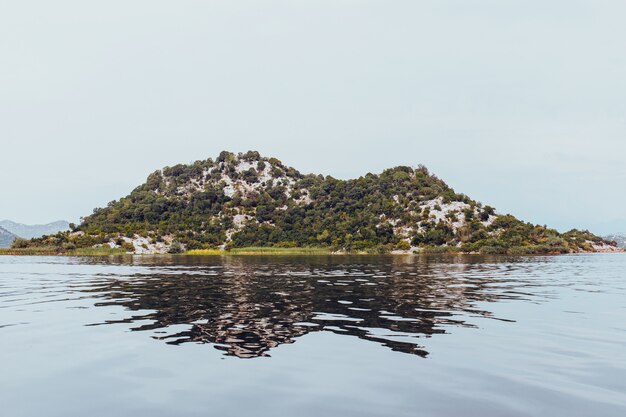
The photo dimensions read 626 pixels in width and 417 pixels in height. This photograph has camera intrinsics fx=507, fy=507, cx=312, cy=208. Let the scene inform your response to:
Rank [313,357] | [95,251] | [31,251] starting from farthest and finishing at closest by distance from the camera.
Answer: [31,251], [95,251], [313,357]

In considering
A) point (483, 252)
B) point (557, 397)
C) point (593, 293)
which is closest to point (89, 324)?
point (557, 397)

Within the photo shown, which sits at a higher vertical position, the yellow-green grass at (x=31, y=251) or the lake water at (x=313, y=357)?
the yellow-green grass at (x=31, y=251)

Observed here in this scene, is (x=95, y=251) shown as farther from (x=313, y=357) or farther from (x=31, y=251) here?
(x=313, y=357)

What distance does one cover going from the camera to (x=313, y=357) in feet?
55.7

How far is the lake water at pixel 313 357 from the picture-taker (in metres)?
12.3

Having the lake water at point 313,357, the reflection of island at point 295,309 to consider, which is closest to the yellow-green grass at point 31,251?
the reflection of island at point 295,309

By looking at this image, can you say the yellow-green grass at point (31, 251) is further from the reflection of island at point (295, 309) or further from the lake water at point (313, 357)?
the lake water at point (313, 357)

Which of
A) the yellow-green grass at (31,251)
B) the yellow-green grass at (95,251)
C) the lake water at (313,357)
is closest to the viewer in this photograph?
the lake water at (313,357)

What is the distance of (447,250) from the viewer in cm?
18062

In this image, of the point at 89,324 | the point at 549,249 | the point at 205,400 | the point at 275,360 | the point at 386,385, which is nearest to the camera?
the point at 205,400

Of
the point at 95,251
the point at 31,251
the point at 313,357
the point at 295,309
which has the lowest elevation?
the point at 313,357

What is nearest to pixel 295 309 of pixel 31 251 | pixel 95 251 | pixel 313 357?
pixel 313 357

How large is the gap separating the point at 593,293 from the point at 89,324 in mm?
34587

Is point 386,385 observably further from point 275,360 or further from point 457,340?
point 457,340
